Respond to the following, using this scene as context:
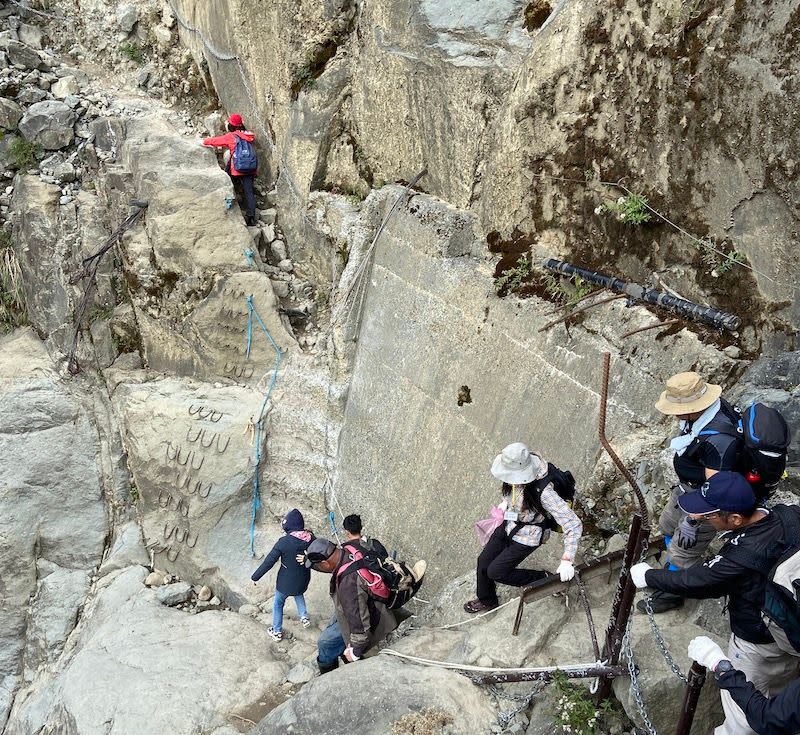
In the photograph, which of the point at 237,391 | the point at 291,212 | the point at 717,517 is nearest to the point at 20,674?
the point at 237,391

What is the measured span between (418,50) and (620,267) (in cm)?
380

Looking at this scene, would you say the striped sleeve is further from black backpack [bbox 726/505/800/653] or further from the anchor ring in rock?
the anchor ring in rock

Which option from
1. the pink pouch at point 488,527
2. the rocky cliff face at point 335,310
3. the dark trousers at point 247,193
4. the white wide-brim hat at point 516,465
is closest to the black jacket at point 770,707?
the rocky cliff face at point 335,310

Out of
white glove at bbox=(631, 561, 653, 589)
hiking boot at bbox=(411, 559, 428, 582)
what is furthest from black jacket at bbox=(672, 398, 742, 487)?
hiking boot at bbox=(411, 559, 428, 582)

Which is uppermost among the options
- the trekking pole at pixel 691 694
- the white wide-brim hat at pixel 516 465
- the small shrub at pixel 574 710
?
the white wide-brim hat at pixel 516 465

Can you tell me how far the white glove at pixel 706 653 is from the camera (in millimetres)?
4301

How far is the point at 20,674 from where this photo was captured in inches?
464

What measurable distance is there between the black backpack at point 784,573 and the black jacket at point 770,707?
0.36 meters

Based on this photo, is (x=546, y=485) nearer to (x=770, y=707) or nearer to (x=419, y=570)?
(x=770, y=707)

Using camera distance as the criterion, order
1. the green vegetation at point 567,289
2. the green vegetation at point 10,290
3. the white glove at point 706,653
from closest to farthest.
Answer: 1. the white glove at point 706,653
2. the green vegetation at point 567,289
3. the green vegetation at point 10,290

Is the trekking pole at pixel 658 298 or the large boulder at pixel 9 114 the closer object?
the trekking pole at pixel 658 298

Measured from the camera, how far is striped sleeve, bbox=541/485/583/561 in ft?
20.0

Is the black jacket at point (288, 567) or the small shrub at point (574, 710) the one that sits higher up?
the small shrub at point (574, 710)

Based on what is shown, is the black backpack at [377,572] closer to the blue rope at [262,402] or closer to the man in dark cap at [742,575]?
the man in dark cap at [742,575]
